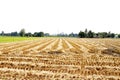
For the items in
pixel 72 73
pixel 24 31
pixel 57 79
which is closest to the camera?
pixel 57 79

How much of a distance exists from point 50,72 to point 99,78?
9.66 ft

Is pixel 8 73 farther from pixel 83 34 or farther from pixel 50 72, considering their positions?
pixel 83 34

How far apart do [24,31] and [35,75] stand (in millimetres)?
150848

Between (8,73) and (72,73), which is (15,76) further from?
(72,73)

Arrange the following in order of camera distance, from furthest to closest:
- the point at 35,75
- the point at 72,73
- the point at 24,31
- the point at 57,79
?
the point at 24,31 → the point at 72,73 → the point at 35,75 → the point at 57,79

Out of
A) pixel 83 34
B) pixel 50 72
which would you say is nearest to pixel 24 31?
pixel 83 34

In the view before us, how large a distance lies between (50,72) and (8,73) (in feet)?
7.95

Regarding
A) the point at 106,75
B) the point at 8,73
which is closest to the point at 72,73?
the point at 106,75

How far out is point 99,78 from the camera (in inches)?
460

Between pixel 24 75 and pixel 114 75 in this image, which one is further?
pixel 114 75

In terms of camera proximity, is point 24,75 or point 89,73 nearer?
point 24,75

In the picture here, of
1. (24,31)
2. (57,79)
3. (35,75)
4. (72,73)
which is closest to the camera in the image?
(57,79)

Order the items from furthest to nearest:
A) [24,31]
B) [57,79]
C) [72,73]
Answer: [24,31] → [72,73] → [57,79]

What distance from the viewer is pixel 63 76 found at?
11828mm
